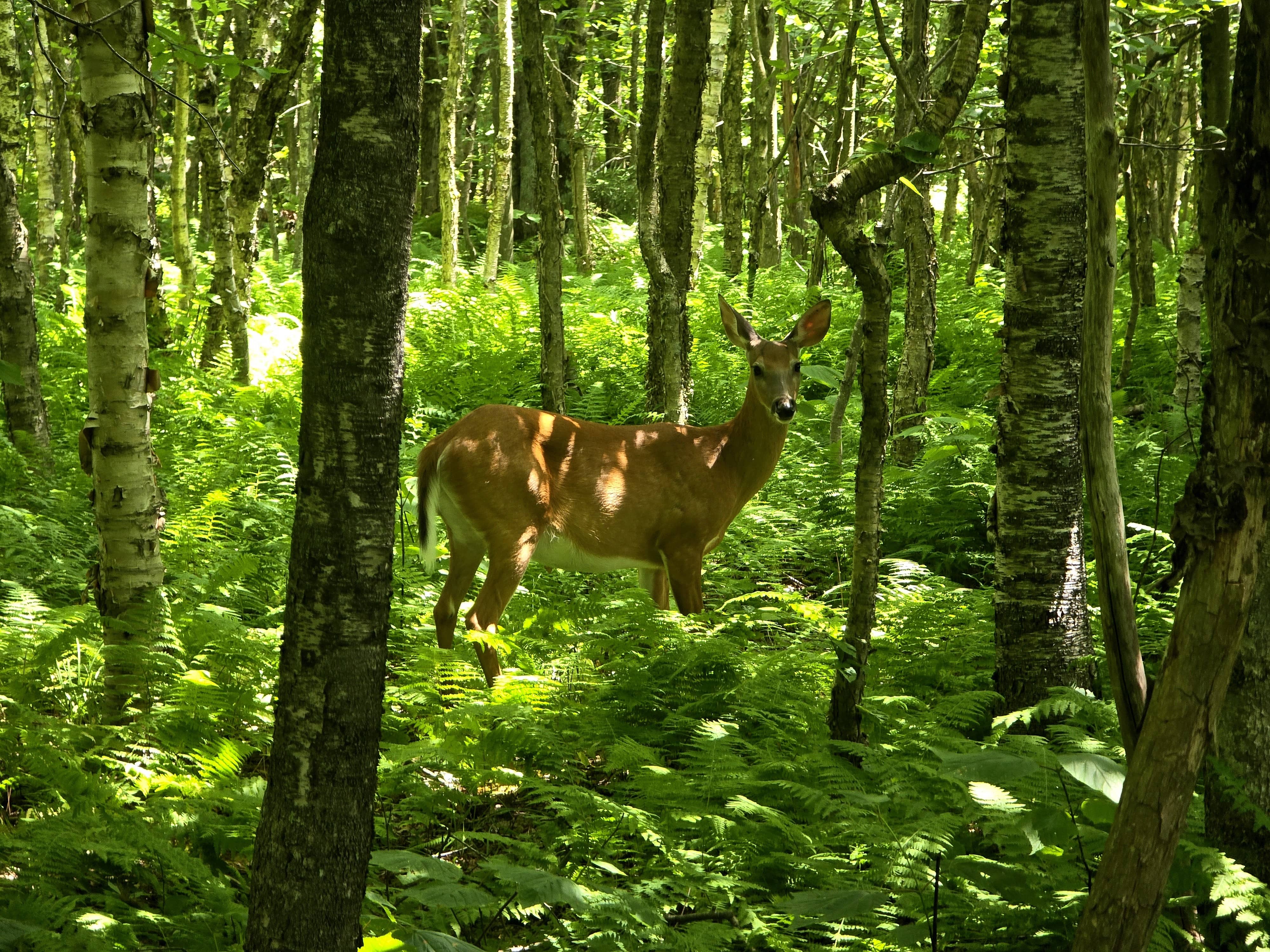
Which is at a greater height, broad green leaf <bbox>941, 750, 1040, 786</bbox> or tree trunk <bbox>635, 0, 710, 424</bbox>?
tree trunk <bbox>635, 0, 710, 424</bbox>

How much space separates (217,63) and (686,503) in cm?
357

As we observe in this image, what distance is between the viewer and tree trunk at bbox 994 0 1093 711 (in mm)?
4250

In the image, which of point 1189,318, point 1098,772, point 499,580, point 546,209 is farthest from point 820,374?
point 1098,772

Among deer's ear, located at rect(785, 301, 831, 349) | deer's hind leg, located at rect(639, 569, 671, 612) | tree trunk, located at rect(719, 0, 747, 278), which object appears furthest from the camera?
tree trunk, located at rect(719, 0, 747, 278)

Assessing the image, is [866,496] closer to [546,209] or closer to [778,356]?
[778,356]

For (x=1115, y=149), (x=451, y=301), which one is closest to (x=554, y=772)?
(x=1115, y=149)

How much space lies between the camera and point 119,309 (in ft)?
14.9

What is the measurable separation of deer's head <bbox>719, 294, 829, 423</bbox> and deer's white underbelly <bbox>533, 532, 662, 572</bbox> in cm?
133

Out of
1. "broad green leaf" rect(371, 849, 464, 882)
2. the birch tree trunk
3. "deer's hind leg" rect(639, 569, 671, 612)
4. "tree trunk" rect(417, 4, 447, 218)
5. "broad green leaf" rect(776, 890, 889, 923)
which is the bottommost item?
"deer's hind leg" rect(639, 569, 671, 612)

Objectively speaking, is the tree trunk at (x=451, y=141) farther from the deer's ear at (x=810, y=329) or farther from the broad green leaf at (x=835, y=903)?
the broad green leaf at (x=835, y=903)

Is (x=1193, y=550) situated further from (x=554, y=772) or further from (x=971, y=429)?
(x=971, y=429)

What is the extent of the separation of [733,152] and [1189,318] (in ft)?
24.5

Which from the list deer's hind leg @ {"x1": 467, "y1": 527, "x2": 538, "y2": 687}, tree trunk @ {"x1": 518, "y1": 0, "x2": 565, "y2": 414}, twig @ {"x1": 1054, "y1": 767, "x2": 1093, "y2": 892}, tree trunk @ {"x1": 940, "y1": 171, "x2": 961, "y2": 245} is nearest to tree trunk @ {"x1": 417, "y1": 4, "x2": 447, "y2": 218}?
tree trunk @ {"x1": 940, "y1": 171, "x2": 961, "y2": 245}

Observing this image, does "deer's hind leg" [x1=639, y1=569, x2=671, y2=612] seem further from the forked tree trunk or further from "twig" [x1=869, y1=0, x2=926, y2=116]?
"twig" [x1=869, y1=0, x2=926, y2=116]
